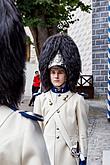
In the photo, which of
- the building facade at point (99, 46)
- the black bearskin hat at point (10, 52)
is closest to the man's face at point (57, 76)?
the black bearskin hat at point (10, 52)

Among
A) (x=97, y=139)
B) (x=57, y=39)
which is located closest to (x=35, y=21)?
(x=97, y=139)

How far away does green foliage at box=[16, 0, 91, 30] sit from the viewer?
1265 cm

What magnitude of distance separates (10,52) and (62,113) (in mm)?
2454

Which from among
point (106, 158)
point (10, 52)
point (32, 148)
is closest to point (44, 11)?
point (106, 158)

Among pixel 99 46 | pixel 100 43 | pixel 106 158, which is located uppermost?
pixel 100 43

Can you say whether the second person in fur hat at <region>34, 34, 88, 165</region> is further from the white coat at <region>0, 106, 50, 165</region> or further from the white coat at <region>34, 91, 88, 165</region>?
the white coat at <region>0, 106, 50, 165</region>

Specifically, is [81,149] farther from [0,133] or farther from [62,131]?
[0,133]

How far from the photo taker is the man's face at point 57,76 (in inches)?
173

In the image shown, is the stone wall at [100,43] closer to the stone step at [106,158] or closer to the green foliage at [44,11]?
the green foliage at [44,11]

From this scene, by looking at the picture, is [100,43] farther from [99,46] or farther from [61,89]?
[61,89]

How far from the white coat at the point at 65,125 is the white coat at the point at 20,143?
236 centimetres

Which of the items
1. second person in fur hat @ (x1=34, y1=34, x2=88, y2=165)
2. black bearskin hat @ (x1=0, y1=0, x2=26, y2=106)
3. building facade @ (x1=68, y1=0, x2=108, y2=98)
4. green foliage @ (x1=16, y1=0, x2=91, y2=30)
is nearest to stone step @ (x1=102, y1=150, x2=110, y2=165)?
second person in fur hat @ (x1=34, y1=34, x2=88, y2=165)

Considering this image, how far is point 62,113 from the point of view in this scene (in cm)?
427

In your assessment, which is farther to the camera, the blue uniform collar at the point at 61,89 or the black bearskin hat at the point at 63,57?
the black bearskin hat at the point at 63,57
